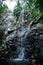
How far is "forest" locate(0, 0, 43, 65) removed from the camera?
9.23 meters

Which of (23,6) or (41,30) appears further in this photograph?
(23,6)

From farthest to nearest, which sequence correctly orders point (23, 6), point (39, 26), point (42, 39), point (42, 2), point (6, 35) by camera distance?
point (23, 6) → point (6, 35) → point (42, 2) → point (39, 26) → point (42, 39)

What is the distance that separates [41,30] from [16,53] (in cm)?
181

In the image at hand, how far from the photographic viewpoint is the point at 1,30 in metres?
12.3

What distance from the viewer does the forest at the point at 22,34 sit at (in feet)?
30.3

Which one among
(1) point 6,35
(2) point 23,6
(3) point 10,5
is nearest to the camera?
(1) point 6,35

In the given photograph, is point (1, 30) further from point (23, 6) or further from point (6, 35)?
point (23, 6)

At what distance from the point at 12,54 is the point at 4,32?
7.08 ft

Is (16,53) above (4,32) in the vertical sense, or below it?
below

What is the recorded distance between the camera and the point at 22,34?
36.1ft

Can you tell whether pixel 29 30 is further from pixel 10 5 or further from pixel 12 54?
pixel 10 5

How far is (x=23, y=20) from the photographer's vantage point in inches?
486

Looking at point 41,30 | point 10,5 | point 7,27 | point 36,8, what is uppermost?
point 10,5

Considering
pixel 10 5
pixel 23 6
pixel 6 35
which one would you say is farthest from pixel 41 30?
pixel 10 5
